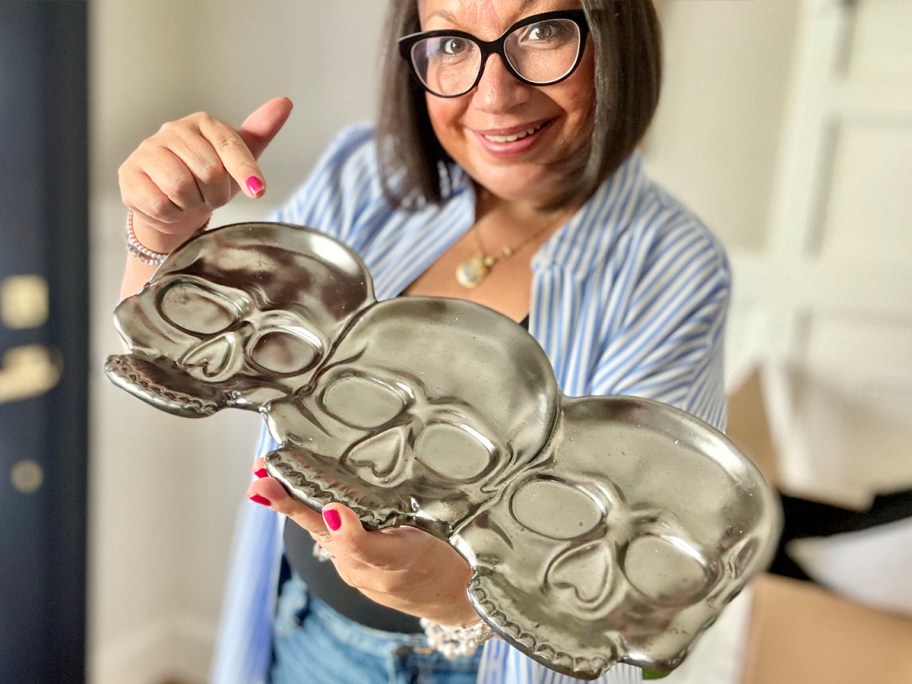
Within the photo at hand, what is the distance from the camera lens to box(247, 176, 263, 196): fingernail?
0.28m

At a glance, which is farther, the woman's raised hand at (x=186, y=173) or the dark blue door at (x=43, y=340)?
the dark blue door at (x=43, y=340)

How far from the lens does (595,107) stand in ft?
0.97

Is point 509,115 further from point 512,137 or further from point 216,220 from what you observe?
point 216,220

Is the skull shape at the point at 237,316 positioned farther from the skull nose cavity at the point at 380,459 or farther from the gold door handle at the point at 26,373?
the gold door handle at the point at 26,373

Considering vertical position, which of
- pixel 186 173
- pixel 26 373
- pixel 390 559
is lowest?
pixel 26 373

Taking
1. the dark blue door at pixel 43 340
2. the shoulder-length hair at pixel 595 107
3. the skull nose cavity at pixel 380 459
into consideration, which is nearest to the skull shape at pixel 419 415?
the skull nose cavity at pixel 380 459

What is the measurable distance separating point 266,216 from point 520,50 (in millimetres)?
236

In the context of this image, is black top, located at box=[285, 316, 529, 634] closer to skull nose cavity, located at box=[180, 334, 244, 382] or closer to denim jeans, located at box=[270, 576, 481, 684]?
denim jeans, located at box=[270, 576, 481, 684]

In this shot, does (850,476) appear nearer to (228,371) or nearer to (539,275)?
(539,275)

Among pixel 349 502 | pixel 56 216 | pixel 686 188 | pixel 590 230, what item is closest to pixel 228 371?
pixel 349 502

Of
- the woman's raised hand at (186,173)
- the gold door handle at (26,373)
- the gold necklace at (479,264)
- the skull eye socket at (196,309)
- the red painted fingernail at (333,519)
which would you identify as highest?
the woman's raised hand at (186,173)

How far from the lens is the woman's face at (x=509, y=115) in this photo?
0.27 m

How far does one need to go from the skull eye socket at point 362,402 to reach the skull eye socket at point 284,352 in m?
0.02

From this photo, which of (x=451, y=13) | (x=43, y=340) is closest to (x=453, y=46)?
(x=451, y=13)
